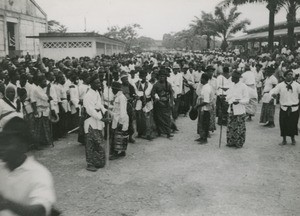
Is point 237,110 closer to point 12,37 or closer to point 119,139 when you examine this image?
point 119,139

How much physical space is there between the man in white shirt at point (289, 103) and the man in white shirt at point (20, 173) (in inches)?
287

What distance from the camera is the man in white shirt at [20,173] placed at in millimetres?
2432

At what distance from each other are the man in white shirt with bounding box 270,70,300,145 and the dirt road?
0.42 m

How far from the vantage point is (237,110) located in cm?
863

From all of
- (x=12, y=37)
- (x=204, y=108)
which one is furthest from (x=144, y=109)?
(x=12, y=37)

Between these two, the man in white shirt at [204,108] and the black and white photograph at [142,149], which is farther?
the man in white shirt at [204,108]

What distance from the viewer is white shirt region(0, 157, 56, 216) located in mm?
2434

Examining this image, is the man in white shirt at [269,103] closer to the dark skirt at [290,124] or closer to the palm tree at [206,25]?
the dark skirt at [290,124]

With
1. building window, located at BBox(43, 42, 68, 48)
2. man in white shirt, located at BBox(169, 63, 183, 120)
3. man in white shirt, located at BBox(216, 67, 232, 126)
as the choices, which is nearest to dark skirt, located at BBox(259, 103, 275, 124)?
man in white shirt, located at BBox(216, 67, 232, 126)

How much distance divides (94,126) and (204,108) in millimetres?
3092

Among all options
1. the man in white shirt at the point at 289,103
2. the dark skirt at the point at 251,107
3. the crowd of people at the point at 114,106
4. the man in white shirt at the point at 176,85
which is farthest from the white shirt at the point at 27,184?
the dark skirt at the point at 251,107

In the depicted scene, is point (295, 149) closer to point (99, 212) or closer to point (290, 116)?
point (290, 116)

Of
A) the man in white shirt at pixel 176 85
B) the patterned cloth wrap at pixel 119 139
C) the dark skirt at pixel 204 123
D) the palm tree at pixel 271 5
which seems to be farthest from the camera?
the palm tree at pixel 271 5

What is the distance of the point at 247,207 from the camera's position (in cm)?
538
